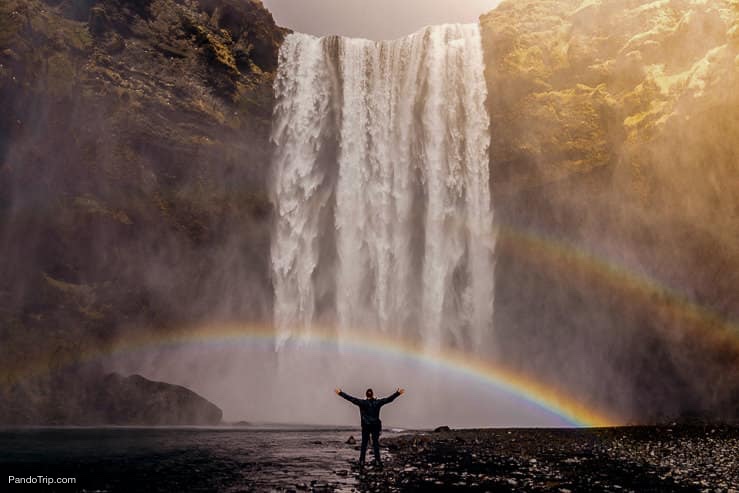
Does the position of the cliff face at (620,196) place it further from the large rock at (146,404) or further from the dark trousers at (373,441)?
the dark trousers at (373,441)

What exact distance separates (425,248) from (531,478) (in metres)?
29.0

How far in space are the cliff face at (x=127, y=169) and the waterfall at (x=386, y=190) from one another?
2.57m

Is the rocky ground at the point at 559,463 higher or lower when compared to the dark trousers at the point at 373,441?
lower

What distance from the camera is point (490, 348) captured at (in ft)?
131

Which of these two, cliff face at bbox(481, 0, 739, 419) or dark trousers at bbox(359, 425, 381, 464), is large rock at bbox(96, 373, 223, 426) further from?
cliff face at bbox(481, 0, 739, 419)

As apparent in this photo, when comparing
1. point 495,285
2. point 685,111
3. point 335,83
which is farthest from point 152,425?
point 685,111

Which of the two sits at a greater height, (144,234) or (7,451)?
(144,234)

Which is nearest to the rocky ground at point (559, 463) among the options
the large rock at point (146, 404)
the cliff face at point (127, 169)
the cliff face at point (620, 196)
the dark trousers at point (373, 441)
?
the dark trousers at point (373, 441)

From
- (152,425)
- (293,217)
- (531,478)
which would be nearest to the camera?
(531,478)

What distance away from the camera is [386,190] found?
42.3 m

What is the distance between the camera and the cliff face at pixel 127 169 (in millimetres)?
34094

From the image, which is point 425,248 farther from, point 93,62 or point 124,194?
point 93,62

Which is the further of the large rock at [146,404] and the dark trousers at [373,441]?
the large rock at [146,404]

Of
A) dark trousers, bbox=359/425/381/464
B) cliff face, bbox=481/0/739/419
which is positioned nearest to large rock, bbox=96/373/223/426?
dark trousers, bbox=359/425/381/464
